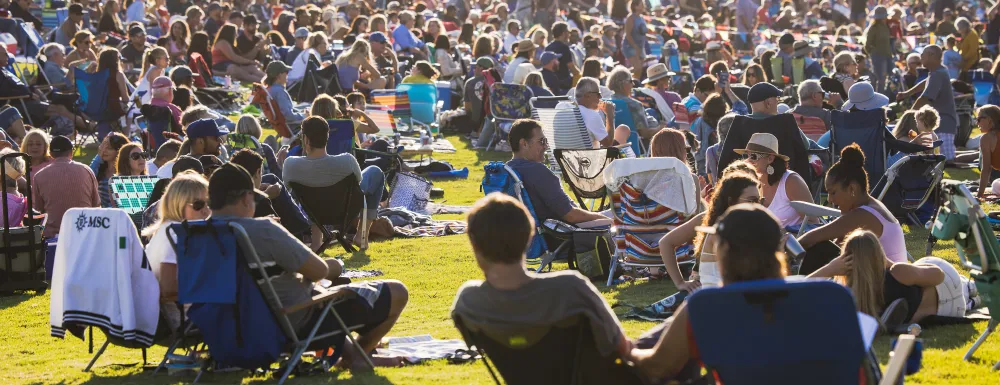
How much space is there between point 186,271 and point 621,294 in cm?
344

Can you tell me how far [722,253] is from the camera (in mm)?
3951

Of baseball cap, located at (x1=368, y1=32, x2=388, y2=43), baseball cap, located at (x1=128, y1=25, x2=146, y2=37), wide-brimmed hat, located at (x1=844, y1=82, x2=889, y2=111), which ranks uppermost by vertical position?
baseball cap, located at (x1=128, y1=25, x2=146, y2=37)

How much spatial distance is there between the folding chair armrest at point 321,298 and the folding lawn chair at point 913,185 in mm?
5952

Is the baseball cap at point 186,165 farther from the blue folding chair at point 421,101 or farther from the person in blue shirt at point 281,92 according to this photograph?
the blue folding chair at point 421,101

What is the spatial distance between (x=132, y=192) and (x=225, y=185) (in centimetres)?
383

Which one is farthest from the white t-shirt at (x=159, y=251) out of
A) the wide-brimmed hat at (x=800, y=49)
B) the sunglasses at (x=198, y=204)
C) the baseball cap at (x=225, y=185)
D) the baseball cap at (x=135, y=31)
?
the wide-brimmed hat at (x=800, y=49)

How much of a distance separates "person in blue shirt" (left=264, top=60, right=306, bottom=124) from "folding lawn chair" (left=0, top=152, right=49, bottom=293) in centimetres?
568

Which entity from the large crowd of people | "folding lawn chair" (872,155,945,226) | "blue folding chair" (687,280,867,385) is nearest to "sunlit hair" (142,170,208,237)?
the large crowd of people

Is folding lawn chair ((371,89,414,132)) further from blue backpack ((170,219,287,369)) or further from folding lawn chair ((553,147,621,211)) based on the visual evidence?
blue backpack ((170,219,287,369))

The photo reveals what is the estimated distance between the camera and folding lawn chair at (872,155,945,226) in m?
10.7

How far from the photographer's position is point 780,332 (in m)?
3.74

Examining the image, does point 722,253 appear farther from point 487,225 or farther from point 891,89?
point 891,89

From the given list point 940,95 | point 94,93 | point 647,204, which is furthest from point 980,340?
point 94,93

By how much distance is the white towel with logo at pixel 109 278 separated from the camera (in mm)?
6180
